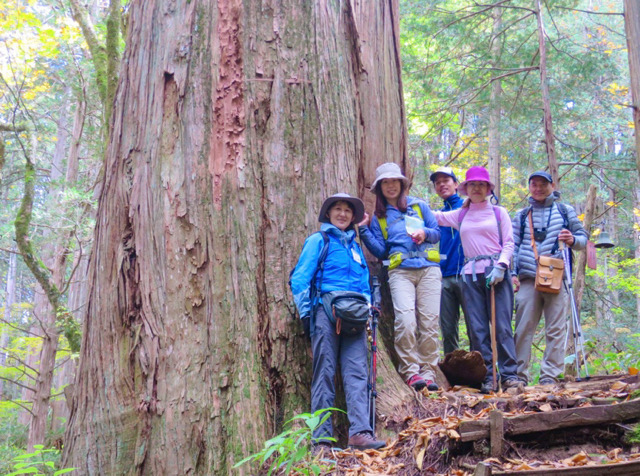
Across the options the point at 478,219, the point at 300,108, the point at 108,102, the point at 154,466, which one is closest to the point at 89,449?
the point at 154,466

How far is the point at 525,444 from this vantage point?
3.23 metres

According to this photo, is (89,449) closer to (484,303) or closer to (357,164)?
(357,164)

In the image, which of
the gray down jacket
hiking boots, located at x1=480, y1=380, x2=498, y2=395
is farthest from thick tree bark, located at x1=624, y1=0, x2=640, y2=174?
hiking boots, located at x1=480, y1=380, x2=498, y2=395

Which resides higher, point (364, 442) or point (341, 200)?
point (341, 200)

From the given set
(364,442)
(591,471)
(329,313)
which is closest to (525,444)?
(591,471)

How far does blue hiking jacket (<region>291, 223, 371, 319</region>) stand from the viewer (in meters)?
4.09

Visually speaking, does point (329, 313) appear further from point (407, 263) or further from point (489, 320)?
point (489, 320)

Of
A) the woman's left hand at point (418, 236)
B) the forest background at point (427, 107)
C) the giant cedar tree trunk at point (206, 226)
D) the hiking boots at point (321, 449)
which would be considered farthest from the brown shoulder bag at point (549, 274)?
the forest background at point (427, 107)

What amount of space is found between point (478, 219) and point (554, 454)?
→ 293 cm

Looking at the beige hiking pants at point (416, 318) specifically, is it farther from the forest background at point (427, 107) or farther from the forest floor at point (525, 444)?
the forest background at point (427, 107)

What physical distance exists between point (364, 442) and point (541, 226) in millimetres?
3231

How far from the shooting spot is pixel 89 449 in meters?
4.08

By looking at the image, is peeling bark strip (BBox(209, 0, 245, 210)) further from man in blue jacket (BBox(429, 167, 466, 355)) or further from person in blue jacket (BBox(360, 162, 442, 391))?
man in blue jacket (BBox(429, 167, 466, 355))

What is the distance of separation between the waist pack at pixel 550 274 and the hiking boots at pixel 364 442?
257cm
